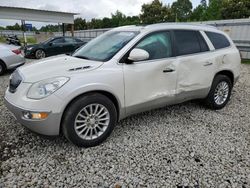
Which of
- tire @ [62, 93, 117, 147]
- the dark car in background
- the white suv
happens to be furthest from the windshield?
the dark car in background

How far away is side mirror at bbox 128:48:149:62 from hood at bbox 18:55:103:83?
1.45ft

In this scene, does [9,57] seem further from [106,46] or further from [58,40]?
[106,46]

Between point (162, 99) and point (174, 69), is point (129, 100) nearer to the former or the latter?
point (162, 99)

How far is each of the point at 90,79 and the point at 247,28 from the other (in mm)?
11836

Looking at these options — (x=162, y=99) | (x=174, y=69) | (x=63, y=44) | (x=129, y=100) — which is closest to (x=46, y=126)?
(x=129, y=100)

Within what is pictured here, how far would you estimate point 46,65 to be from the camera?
3.04 m

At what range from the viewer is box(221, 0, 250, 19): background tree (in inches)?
1001

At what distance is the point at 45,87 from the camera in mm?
2566

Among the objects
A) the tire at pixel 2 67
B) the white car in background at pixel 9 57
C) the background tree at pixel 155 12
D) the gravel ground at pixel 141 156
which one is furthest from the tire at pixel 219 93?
the background tree at pixel 155 12

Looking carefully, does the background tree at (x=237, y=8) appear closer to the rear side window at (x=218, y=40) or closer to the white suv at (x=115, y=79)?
the rear side window at (x=218, y=40)

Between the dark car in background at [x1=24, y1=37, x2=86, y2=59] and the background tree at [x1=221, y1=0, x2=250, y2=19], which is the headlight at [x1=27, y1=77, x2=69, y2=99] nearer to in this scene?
the dark car in background at [x1=24, y1=37, x2=86, y2=59]

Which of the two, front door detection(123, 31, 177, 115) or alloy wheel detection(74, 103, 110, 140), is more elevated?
front door detection(123, 31, 177, 115)

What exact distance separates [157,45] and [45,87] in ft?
5.98

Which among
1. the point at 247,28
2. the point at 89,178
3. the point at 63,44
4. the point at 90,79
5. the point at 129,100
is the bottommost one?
the point at 89,178
